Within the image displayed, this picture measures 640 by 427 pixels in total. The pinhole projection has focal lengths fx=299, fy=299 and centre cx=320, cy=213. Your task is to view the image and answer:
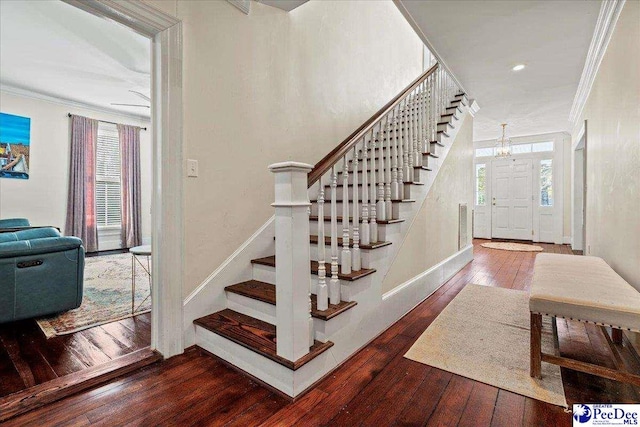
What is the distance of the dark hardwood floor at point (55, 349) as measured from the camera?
1650 millimetres

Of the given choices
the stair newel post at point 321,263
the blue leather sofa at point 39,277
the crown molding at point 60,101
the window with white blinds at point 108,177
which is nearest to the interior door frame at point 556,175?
the stair newel post at point 321,263

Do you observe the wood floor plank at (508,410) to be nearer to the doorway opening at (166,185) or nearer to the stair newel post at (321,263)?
the stair newel post at (321,263)

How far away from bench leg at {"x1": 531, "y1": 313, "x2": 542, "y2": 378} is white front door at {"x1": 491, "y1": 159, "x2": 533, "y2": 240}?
21.4 feet

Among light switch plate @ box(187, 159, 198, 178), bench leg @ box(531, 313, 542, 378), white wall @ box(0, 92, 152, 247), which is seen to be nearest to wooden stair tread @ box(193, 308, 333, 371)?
light switch plate @ box(187, 159, 198, 178)

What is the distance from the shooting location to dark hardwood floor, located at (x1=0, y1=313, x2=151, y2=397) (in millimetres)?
1650

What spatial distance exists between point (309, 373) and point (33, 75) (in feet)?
18.5

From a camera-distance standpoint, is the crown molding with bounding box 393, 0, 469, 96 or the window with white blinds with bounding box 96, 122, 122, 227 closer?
the crown molding with bounding box 393, 0, 469, 96

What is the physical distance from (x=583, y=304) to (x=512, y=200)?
6.71 m

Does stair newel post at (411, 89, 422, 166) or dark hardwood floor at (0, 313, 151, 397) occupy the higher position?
stair newel post at (411, 89, 422, 166)

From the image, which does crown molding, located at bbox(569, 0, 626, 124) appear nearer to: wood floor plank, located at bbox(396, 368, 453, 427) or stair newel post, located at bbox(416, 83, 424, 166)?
stair newel post, located at bbox(416, 83, 424, 166)

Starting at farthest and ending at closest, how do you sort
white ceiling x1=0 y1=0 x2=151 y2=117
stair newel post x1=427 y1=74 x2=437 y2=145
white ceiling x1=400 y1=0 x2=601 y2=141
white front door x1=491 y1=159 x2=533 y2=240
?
white front door x1=491 y1=159 x2=533 y2=240 < stair newel post x1=427 y1=74 x2=437 y2=145 < white ceiling x1=0 y1=0 x2=151 y2=117 < white ceiling x1=400 y1=0 x2=601 y2=141

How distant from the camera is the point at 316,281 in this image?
2.00 meters

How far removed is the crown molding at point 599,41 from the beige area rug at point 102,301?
4328mm
